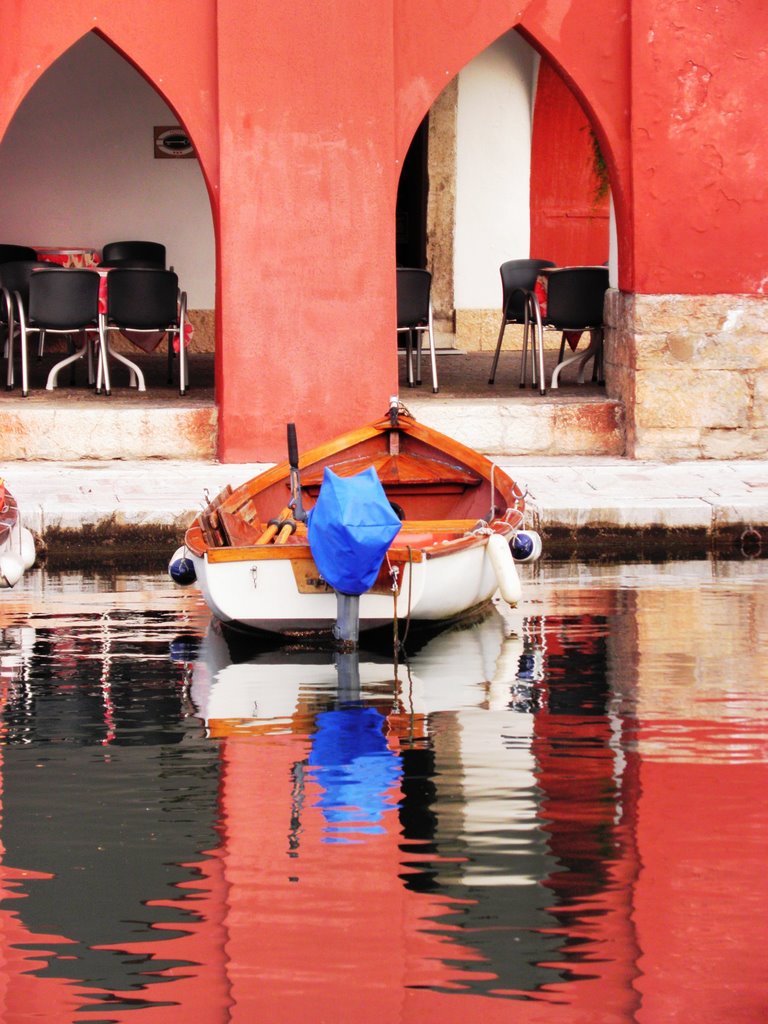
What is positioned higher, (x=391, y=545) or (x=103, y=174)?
(x=103, y=174)

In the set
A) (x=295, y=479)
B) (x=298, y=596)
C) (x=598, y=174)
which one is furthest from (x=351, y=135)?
(x=598, y=174)

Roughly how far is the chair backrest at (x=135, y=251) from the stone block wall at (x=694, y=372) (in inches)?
197

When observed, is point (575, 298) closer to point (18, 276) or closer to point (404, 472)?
point (404, 472)

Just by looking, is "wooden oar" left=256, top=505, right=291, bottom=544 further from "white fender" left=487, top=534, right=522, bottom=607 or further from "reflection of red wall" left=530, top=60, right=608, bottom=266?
"reflection of red wall" left=530, top=60, right=608, bottom=266

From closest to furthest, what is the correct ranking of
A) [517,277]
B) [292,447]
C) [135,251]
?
1. [292,447]
2. [517,277]
3. [135,251]

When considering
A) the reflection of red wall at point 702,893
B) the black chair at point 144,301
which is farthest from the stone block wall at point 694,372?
the reflection of red wall at point 702,893

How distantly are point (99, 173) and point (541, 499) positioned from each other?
282 inches

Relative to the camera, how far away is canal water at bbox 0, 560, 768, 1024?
502 centimetres

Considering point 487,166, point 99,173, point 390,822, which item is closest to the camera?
point 390,822

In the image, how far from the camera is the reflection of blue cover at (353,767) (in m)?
6.54

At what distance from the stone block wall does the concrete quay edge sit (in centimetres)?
30

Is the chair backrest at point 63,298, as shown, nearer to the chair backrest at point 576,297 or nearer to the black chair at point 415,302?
the black chair at point 415,302

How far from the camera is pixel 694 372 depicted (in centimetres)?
1270

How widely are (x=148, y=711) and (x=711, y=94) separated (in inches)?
252
